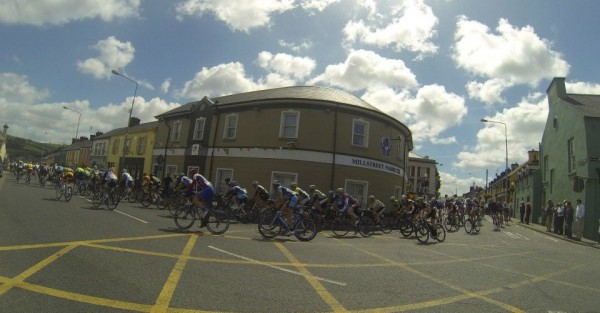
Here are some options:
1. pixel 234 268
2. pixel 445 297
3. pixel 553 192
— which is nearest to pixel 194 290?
pixel 234 268

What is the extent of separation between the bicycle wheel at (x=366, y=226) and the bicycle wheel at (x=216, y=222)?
556 cm

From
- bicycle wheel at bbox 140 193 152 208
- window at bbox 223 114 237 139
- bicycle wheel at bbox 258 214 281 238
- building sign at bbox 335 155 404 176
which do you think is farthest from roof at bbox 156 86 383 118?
bicycle wheel at bbox 258 214 281 238

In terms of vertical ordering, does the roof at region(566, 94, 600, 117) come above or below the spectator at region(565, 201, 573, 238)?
above

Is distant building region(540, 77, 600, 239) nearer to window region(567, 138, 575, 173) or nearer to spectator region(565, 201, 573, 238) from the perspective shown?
window region(567, 138, 575, 173)

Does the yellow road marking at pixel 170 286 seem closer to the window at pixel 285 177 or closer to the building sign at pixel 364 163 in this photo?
the window at pixel 285 177

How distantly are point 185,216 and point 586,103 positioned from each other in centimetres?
2771

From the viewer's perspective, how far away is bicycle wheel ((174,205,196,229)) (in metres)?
11.6

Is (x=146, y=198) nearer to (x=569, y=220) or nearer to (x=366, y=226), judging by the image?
(x=366, y=226)

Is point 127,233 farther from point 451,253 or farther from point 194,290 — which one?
point 451,253

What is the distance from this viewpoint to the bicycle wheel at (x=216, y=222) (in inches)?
454

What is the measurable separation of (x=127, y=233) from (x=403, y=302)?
24.9ft

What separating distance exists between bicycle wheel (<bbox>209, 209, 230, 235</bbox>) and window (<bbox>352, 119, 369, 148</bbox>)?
11.6m

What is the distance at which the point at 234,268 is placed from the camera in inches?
274

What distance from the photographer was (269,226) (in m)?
11.7
